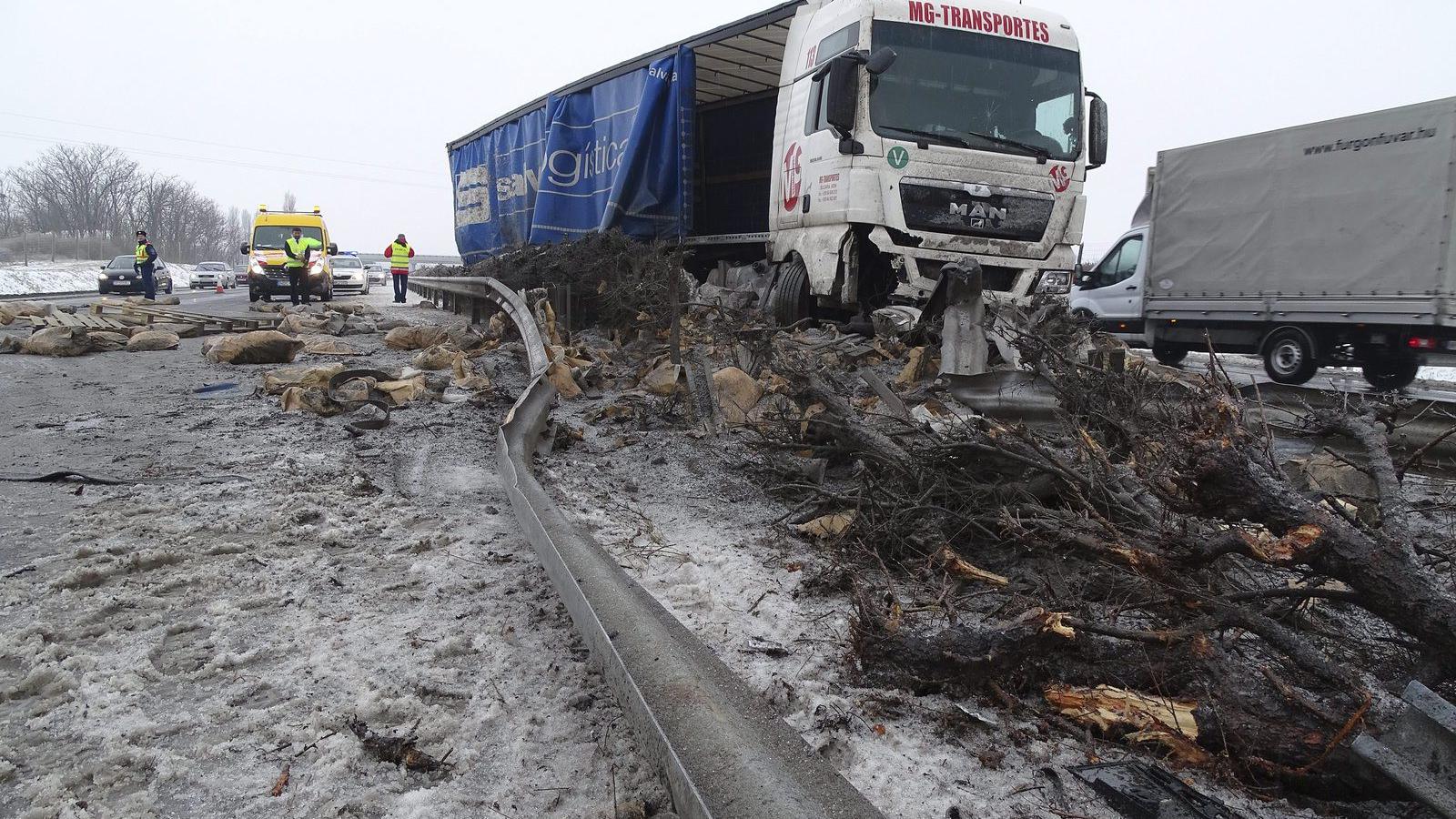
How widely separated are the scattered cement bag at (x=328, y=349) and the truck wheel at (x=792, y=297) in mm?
4505

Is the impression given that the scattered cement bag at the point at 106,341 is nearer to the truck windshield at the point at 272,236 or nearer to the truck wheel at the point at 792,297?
the truck wheel at the point at 792,297

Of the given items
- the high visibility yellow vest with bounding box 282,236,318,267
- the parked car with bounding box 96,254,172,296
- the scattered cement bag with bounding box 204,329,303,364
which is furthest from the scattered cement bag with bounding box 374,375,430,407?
the parked car with bounding box 96,254,172,296

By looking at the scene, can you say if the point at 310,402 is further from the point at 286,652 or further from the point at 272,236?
the point at 272,236

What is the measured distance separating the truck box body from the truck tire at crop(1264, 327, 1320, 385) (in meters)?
0.24

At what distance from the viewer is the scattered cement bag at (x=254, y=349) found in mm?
8180

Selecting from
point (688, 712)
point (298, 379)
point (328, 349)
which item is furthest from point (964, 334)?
point (328, 349)

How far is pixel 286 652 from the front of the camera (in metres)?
2.28

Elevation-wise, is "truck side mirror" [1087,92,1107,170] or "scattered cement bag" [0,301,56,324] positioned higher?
"truck side mirror" [1087,92,1107,170]

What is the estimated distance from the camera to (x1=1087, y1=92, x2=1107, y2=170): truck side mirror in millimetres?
7703

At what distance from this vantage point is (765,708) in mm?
1844

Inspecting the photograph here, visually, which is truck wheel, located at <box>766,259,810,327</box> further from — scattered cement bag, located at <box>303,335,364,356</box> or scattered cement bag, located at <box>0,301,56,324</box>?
scattered cement bag, located at <box>0,301,56,324</box>

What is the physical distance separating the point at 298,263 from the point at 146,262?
23.4 feet

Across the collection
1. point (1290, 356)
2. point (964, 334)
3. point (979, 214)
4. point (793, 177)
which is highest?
point (793, 177)

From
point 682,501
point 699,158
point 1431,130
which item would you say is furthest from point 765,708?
point 1431,130
